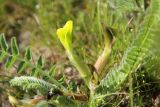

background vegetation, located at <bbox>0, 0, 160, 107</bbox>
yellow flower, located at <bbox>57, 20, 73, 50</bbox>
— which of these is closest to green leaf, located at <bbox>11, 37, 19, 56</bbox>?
background vegetation, located at <bbox>0, 0, 160, 107</bbox>

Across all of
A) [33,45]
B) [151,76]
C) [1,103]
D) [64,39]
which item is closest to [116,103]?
[151,76]

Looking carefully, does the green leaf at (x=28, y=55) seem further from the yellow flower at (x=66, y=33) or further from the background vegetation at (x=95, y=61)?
the yellow flower at (x=66, y=33)

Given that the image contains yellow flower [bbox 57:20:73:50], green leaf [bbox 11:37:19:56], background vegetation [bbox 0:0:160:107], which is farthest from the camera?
green leaf [bbox 11:37:19:56]

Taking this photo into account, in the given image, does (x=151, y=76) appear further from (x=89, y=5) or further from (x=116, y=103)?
(x=89, y=5)

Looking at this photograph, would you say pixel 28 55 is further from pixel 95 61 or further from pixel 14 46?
pixel 95 61

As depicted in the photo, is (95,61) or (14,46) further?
(95,61)

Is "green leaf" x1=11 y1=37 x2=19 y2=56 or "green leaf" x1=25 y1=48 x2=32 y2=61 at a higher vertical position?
"green leaf" x1=11 y1=37 x2=19 y2=56

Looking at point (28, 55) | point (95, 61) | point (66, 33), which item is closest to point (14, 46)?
point (28, 55)

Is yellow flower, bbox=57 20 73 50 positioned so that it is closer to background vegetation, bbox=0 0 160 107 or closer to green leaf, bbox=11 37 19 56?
background vegetation, bbox=0 0 160 107
